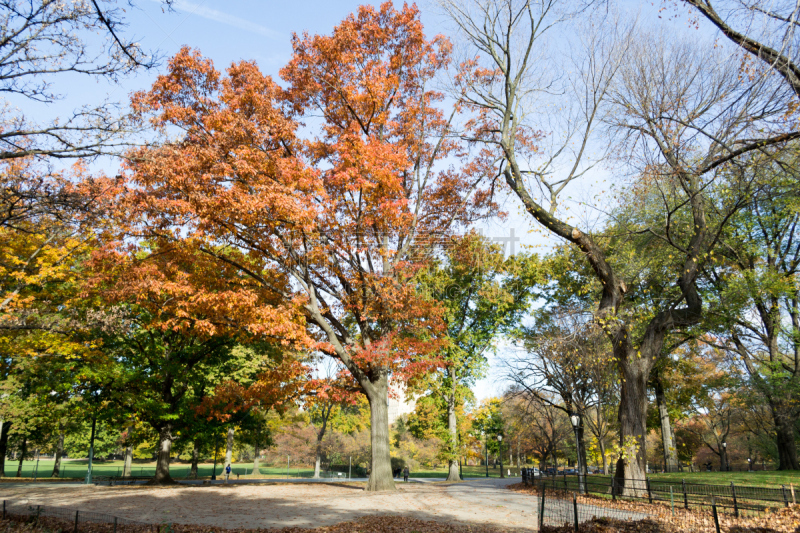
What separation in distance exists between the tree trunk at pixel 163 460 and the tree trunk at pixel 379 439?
12.2 m

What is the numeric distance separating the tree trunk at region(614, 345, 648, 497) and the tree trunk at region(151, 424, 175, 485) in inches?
789

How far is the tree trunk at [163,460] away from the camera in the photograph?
22.2m

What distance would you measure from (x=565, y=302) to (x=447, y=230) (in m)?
15.8

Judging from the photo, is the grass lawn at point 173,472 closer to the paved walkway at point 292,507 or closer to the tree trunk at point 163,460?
the tree trunk at point 163,460

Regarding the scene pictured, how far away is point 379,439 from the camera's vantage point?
52.7 feet

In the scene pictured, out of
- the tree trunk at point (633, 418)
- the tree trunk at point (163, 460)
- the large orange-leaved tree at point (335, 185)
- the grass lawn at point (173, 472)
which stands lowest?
the grass lawn at point (173, 472)

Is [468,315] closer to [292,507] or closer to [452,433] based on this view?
[452,433]

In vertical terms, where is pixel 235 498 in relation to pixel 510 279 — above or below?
below

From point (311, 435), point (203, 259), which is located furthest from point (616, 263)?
point (311, 435)

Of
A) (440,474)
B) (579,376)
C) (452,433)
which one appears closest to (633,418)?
(579,376)

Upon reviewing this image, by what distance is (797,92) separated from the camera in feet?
25.5

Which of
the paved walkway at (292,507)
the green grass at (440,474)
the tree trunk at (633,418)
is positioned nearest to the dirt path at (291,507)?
the paved walkway at (292,507)

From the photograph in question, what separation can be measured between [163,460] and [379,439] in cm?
1313

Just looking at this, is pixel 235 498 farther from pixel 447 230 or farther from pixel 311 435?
pixel 311 435
